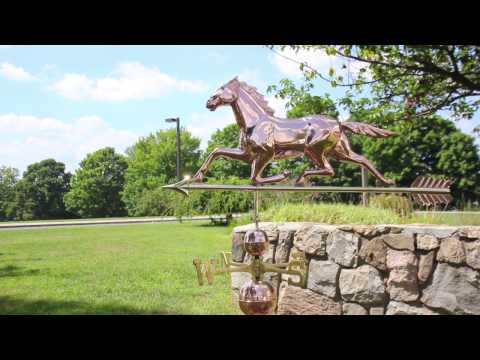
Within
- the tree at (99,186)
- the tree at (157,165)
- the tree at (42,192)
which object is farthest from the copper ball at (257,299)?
the tree at (99,186)

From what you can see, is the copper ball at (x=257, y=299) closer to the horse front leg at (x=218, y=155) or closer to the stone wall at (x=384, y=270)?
the horse front leg at (x=218, y=155)

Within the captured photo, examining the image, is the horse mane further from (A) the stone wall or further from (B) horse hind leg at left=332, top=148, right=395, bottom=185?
(A) the stone wall

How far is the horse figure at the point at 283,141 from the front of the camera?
113 cm

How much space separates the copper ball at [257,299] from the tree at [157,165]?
18.3m

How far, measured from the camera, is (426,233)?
311 centimetres

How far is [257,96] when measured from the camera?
51.3 inches

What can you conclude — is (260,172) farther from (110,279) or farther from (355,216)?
(110,279)

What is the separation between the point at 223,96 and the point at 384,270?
2.45 metres

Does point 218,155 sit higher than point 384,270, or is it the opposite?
point 218,155

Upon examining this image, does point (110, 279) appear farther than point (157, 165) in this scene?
No

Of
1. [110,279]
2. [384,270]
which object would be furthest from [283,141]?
[110,279]

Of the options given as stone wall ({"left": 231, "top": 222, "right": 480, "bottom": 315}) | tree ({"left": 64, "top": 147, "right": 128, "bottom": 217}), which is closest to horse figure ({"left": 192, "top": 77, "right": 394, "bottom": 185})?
stone wall ({"left": 231, "top": 222, "right": 480, "bottom": 315})
